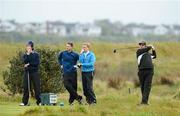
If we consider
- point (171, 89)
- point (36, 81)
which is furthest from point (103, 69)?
point (36, 81)

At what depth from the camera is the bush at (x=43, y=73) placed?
24.8 metres

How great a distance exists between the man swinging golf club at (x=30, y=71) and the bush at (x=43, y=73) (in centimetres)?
262

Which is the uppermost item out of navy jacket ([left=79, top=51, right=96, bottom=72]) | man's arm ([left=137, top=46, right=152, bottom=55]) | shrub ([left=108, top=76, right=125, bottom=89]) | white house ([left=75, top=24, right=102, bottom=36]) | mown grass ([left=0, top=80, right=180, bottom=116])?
man's arm ([left=137, top=46, right=152, bottom=55])

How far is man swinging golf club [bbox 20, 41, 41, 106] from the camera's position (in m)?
21.6

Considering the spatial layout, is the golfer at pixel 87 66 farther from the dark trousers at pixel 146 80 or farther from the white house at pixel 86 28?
the white house at pixel 86 28

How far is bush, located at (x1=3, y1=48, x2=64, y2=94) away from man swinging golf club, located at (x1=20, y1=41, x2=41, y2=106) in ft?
8.60

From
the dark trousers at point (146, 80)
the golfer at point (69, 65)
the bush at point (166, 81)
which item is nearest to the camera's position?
the golfer at point (69, 65)

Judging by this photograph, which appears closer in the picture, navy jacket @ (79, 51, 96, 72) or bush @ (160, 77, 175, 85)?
navy jacket @ (79, 51, 96, 72)

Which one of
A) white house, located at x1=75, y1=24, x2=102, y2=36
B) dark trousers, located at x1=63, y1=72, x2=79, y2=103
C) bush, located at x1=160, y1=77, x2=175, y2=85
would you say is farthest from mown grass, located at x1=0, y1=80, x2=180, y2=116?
white house, located at x1=75, y1=24, x2=102, y2=36

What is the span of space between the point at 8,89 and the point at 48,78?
1625 mm

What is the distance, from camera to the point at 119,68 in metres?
49.2

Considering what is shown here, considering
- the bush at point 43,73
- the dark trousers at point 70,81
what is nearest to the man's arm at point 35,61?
the dark trousers at point 70,81

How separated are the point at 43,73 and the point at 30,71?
3042 millimetres

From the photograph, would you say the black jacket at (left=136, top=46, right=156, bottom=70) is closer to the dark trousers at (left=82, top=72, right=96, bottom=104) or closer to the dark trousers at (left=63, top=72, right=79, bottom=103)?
the dark trousers at (left=82, top=72, right=96, bottom=104)
